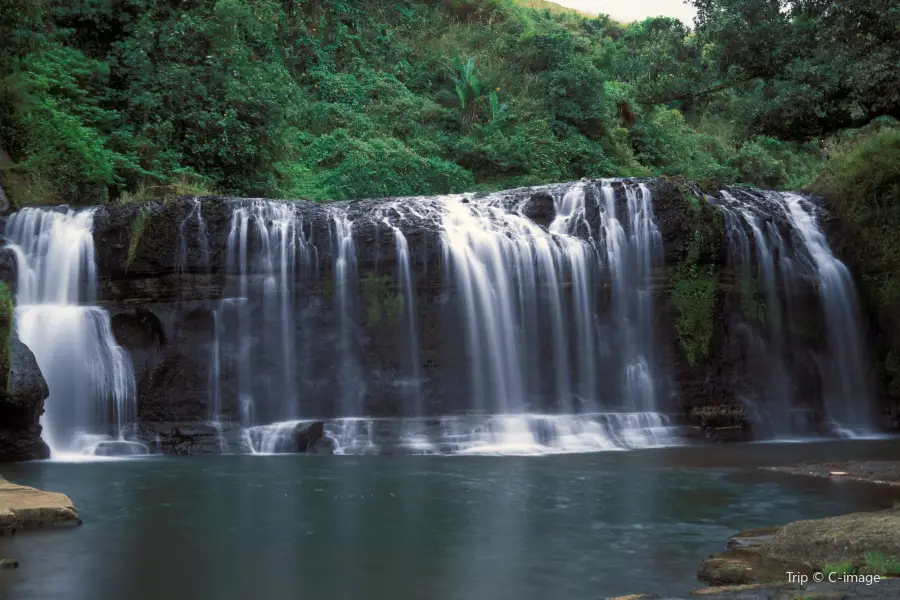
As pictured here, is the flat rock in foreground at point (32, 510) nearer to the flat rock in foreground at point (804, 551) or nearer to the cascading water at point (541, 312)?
the flat rock in foreground at point (804, 551)

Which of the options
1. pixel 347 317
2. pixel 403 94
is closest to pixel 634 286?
pixel 347 317

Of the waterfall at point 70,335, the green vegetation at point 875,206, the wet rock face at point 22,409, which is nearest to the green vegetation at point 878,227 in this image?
the green vegetation at point 875,206

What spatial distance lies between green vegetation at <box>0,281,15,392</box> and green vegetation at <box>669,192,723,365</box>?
11308 mm

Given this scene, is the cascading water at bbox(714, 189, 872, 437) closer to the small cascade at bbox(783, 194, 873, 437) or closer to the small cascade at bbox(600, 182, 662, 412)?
the small cascade at bbox(783, 194, 873, 437)

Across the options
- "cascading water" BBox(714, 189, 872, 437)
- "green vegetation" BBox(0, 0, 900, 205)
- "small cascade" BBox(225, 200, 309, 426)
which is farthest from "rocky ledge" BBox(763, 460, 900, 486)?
"small cascade" BBox(225, 200, 309, 426)

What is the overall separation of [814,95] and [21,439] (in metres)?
13.6

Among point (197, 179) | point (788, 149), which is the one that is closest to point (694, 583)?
point (197, 179)

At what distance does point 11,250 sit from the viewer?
17.7 m

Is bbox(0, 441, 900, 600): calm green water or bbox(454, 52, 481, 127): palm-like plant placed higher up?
bbox(454, 52, 481, 127): palm-like plant

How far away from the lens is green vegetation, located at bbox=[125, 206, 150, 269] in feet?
59.1

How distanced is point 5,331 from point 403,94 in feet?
74.1

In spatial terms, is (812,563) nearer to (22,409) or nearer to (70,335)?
(22,409)

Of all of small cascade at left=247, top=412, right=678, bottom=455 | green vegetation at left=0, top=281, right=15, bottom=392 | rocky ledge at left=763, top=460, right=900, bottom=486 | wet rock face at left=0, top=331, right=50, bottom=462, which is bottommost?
rocky ledge at left=763, top=460, right=900, bottom=486

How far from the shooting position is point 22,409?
15.3 meters
